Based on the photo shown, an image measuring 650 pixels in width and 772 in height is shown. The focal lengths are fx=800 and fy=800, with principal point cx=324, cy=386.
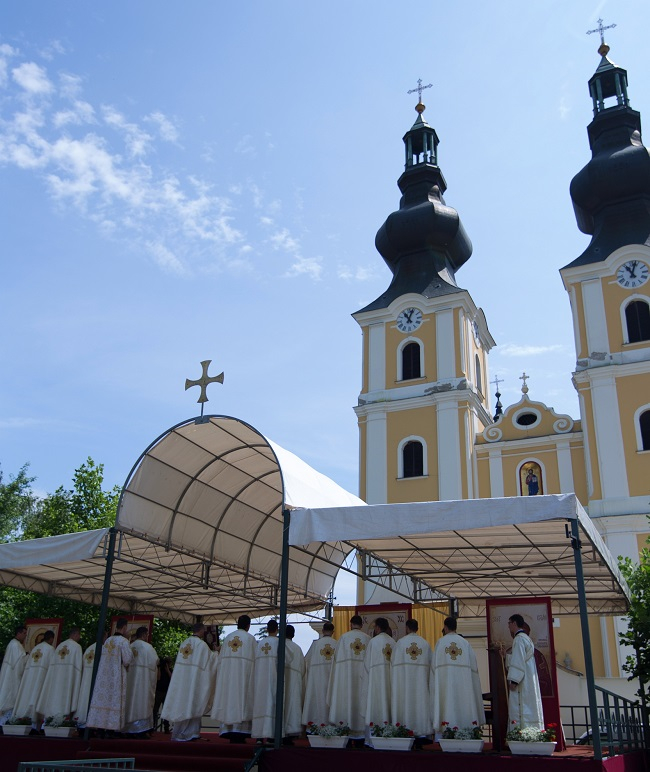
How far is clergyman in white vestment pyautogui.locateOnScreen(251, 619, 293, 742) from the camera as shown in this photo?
10875 mm

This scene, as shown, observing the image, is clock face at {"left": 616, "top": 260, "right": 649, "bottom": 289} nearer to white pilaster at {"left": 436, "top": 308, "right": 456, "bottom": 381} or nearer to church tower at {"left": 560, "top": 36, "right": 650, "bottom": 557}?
church tower at {"left": 560, "top": 36, "right": 650, "bottom": 557}

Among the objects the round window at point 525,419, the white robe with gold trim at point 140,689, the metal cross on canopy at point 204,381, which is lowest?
the white robe with gold trim at point 140,689

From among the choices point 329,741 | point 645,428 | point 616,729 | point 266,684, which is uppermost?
point 645,428

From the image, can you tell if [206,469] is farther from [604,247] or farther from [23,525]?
[23,525]

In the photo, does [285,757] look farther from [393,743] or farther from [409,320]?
[409,320]

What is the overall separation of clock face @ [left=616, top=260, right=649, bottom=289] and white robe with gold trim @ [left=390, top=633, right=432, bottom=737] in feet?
74.7

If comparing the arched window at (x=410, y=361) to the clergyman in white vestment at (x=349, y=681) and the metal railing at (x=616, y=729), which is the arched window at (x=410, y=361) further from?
the clergyman in white vestment at (x=349, y=681)

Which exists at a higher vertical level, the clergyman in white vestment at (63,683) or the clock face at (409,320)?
the clock face at (409,320)

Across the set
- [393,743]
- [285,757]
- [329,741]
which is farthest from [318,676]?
[393,743]

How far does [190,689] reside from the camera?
1166cm

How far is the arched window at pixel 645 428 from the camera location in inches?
1066

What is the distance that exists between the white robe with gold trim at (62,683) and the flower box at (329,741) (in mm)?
4794

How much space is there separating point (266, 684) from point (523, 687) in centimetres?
356

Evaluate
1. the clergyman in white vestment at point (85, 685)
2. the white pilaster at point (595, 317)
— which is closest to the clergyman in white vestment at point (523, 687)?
the clergyman in white vestment at point (85, 685)
